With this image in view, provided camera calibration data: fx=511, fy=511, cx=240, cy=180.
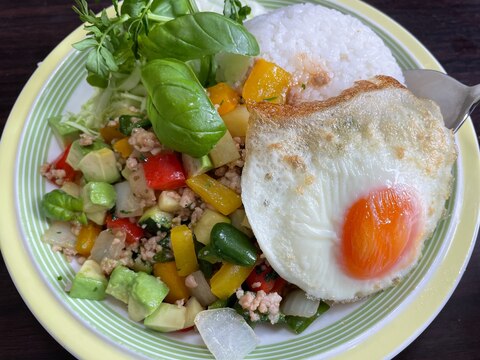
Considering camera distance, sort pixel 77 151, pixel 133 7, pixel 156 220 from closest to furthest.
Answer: pixel 156 220 → pixel 133 7 → pixel 77 151

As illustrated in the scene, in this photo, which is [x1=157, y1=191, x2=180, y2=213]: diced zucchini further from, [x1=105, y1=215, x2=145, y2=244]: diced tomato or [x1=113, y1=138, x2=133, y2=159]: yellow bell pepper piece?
[x1=113, y1=138, x2=133, y2=159]: yellow bell pepper piece

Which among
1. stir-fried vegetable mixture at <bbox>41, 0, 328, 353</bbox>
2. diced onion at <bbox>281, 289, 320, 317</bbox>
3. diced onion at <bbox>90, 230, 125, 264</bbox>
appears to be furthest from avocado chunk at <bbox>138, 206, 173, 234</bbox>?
diced onion at <bbox>281, 289, 320, 317</bbox>

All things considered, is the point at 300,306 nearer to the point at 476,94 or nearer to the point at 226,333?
the point at 226,333

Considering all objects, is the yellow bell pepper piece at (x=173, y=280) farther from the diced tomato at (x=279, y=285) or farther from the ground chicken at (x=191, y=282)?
the diced tomato at (x=279, y=285)

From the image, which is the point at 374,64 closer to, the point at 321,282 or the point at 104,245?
the point at 321,282

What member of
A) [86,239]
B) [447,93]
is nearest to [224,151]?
[86,239]

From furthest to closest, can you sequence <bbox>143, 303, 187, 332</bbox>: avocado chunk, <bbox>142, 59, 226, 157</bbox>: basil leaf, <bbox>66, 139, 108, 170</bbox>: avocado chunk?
<bbox>66, 139, 108, 170</bbox>: avocado chunk → <bbox>143, 303, 187, 332</bbox>: avocado chunk → <bbox>142, 59, 226, 157</bbox>: basil leaf
